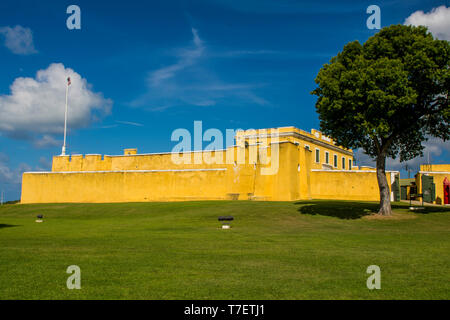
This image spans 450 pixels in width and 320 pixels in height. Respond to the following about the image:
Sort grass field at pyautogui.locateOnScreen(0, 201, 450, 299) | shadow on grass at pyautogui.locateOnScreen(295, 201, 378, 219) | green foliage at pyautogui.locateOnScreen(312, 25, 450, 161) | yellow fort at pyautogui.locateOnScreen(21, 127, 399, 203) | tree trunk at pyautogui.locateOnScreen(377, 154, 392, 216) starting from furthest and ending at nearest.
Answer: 1. yellow fort at pyautogui.locateOnScreen(21, 127, 399, 203)
2. shadow on grass at pyautogui.locateOnScreen(295, 201, 378, 219)
3. tree trunk at pyautogui.locateOnScreen(377, 154, 392, 216)
4. green foliage at pyautogui.locateOnScreen(312, 25, 450, 161)
5. grass field at pyautogui.locateOnScreen(0, 201, 450, 299)

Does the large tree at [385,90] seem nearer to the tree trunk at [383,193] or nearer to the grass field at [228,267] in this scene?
the tree trunk at [383,193]

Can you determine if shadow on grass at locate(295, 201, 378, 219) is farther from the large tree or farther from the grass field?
the grass field

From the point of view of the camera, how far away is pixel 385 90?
21578 mm

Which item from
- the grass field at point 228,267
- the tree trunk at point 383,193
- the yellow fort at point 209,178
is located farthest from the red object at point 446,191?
the grass field at point 228,267

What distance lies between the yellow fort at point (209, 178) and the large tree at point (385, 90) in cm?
1067

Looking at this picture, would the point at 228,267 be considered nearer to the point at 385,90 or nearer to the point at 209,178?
the point at 385,90

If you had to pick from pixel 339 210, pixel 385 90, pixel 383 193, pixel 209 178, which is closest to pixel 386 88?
pixel 385 90

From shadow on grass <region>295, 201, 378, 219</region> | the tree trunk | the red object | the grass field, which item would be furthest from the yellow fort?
the grass field

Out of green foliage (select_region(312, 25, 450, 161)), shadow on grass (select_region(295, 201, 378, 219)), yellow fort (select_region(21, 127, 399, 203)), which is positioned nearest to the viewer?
green foliage (select_region(312, 25, 450, 161))

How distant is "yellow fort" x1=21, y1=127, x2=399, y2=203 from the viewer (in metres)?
35.2

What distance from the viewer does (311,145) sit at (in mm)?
60781
